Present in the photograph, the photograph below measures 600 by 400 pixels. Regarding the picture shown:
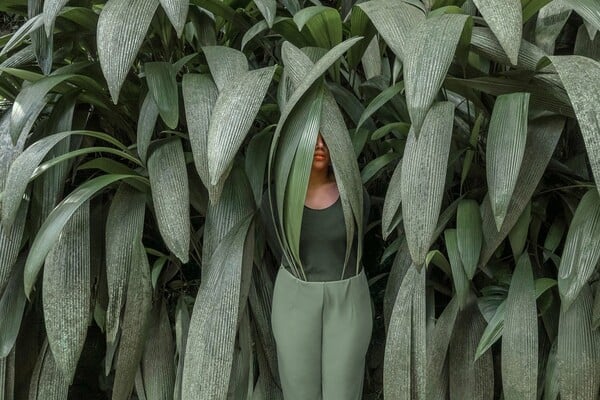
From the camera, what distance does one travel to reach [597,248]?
847mm

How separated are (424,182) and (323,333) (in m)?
0.26

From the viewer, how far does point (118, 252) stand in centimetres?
100

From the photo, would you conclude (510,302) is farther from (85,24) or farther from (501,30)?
(85,24)

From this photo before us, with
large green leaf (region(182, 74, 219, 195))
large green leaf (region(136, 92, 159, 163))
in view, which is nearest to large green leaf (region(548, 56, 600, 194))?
large green leaf (region(182, 74, 219, 195))

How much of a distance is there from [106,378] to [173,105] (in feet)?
1.86

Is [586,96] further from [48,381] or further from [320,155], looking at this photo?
[48,381]

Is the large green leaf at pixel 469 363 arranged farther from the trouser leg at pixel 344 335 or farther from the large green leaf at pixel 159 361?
the large green leaf at pixel 159 361

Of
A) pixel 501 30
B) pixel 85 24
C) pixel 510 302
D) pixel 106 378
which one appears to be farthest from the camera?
pixel 106 378

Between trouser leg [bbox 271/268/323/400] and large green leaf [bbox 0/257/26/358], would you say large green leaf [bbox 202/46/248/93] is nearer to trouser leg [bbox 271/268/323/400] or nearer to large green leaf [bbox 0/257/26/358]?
trouser leg [bbox 271/268/323/400]

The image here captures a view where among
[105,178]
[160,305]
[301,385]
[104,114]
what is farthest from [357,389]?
[104,114]

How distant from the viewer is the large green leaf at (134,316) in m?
0.99

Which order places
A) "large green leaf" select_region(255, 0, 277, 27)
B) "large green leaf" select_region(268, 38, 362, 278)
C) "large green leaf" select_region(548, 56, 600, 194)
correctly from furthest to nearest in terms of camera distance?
"large green leaf" select_region(255, 0, 277, 27) → "large green leaf" select_region(268, 38, 362, 278) → "large green leaf" select_region(548, 56, 600, 194)

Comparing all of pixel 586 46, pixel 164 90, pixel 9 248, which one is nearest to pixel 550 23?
pixel 586 46

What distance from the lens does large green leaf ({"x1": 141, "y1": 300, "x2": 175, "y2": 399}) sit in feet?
3.51
